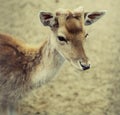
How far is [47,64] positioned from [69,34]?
16 cm

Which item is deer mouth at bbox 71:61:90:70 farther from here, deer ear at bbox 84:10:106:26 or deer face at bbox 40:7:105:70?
deer ear at bbox 84:10:106:26

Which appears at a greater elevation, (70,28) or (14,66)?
(70,28)

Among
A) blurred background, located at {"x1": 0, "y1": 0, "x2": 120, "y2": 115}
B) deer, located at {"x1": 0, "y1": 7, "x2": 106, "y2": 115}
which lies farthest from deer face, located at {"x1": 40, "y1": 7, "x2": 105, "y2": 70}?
blurred background, located at {"x1": 0, "y1": 0, "x2": 120, "y2": 115}

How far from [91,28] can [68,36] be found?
0.17 meters

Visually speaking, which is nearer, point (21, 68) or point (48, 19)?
point (48, 19)

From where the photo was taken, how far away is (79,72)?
6.87ft

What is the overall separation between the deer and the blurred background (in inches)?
→ 2.0

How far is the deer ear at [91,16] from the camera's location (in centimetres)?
194

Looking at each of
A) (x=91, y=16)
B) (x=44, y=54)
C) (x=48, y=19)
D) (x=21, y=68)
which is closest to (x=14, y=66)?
(x=21, y=68)

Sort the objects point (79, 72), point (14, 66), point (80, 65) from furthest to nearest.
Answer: point (79, 72), point (14, 66), point (80, 65)

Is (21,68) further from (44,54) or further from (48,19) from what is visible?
(48,19)

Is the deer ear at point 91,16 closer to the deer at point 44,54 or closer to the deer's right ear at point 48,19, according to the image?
the deer at point 44,54

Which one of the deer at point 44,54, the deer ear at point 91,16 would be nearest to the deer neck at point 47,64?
the deer at point 44,54

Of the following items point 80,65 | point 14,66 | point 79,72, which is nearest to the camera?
point 80,65
